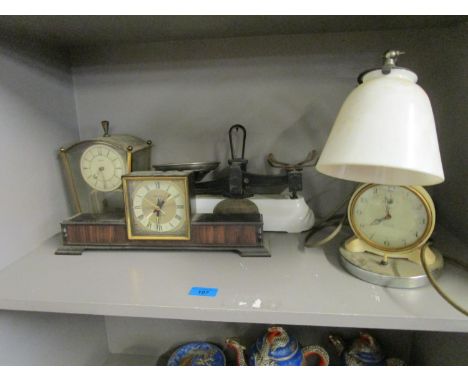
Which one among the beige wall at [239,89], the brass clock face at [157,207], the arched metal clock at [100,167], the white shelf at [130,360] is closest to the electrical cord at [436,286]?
the beige wall at [239,89]

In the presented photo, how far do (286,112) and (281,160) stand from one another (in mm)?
141

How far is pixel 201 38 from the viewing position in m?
0.85

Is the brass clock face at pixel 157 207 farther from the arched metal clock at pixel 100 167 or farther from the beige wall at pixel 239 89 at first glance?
the beige wall at pixel 239 89

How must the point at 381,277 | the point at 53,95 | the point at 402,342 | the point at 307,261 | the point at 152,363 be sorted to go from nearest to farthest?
1. the point at 381,277
2. the point at 307,261
3. the point at 53,95
4. the point at 402,342
5. the point at 152,363

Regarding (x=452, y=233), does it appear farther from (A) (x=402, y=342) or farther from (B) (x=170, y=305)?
(B) (x=170, y=305)

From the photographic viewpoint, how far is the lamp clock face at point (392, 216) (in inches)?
23.2

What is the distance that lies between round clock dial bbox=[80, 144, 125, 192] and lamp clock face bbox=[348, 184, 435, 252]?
22.1 inches

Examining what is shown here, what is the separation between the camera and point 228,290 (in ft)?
1.86

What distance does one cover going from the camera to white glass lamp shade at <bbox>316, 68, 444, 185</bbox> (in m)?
0.42

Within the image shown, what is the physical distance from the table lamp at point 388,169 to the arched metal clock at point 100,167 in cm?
49

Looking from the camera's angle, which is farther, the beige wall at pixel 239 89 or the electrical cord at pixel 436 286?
the beige wall at pixel 239 89

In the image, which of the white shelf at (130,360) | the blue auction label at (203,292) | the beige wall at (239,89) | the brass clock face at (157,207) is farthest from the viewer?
the white shelf at (130,360)

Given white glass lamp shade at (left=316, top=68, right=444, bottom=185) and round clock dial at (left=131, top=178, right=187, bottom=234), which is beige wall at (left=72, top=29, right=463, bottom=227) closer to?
round clock dial at (left=131, top=178, right=187, bottom=234)
